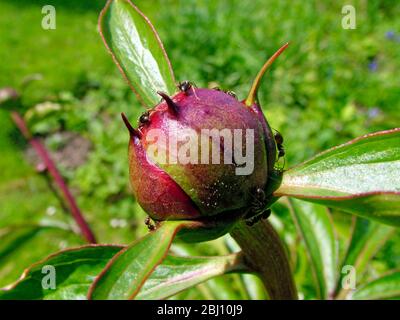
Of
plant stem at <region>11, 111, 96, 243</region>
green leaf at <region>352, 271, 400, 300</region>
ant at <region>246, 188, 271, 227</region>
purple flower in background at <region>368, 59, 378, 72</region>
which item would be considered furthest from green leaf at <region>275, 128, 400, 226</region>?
purple flower in background at <region>368, 59, 378, 72</region>

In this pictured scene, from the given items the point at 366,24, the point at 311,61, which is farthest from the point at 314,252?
the point at 366,24

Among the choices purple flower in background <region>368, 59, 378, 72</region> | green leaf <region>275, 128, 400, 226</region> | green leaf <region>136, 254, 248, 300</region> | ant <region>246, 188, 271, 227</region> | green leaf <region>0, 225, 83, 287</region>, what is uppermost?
purple flower in background <region>368, 59, 378, 72</region>

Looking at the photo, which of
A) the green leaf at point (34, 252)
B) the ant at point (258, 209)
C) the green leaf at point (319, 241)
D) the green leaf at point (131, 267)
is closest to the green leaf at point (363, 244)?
the green leaf at point (319, 241)

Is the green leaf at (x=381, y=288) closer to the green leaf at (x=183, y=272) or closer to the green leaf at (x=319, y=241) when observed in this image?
the green leaf at (x=319, y=241)

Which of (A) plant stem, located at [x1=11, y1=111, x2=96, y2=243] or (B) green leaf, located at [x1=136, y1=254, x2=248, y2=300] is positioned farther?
(A) plant stem, located at [x1=11, y1=111, x2=96, y2=243]

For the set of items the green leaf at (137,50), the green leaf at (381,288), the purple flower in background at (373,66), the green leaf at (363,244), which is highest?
the purple flower in background at (373,66)

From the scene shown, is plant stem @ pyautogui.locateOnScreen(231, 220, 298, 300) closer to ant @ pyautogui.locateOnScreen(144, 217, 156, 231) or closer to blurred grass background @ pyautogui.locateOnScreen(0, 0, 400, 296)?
ant @ pyautogui.locateOnScreen(144, 217, 156, 231)

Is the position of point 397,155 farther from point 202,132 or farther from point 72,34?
point 72,34
